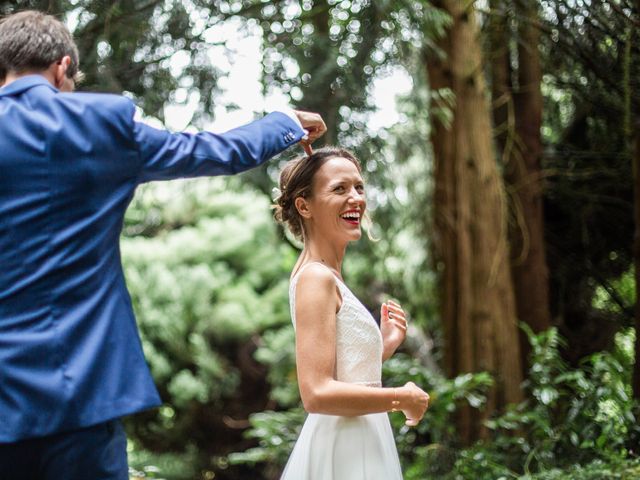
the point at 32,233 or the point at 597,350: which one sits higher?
the point at 32,233

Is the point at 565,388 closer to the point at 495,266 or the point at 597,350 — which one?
the point at 495,266

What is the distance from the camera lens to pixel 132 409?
1830 mm

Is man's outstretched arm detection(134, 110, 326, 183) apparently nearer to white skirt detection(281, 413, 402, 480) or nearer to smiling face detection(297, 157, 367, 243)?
smiling face detection(297, 157, 367, 243)

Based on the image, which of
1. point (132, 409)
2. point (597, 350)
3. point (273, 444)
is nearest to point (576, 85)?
point (597, 350)

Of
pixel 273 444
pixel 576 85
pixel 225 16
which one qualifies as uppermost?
pixel 225 16

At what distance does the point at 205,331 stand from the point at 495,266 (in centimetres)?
450

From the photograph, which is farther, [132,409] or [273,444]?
[273,444]

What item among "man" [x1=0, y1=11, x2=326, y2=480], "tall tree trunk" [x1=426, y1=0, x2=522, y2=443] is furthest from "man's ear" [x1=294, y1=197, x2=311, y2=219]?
"tall tree trunk" [x1=426, y1=0, x2=522, y2=443]

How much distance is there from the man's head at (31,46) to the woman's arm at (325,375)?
85 cm

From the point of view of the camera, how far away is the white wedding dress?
2260mm

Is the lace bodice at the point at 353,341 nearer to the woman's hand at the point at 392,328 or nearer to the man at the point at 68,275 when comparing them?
the woman's hand at the point at 392,328

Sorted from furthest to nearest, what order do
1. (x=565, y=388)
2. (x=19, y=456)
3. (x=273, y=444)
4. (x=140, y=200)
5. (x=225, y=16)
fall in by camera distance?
(x=140, y=200) < (x=273, y=444) < (x=565, y=388) < (x=225, y=16) < (x=19, y=456)

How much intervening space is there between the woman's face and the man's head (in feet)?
2.61

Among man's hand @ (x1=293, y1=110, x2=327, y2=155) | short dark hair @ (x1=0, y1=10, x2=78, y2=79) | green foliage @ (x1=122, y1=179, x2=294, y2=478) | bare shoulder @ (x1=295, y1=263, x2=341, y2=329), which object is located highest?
short dark hair @ (x1=0, y1=10, x2=78, y2=79)
